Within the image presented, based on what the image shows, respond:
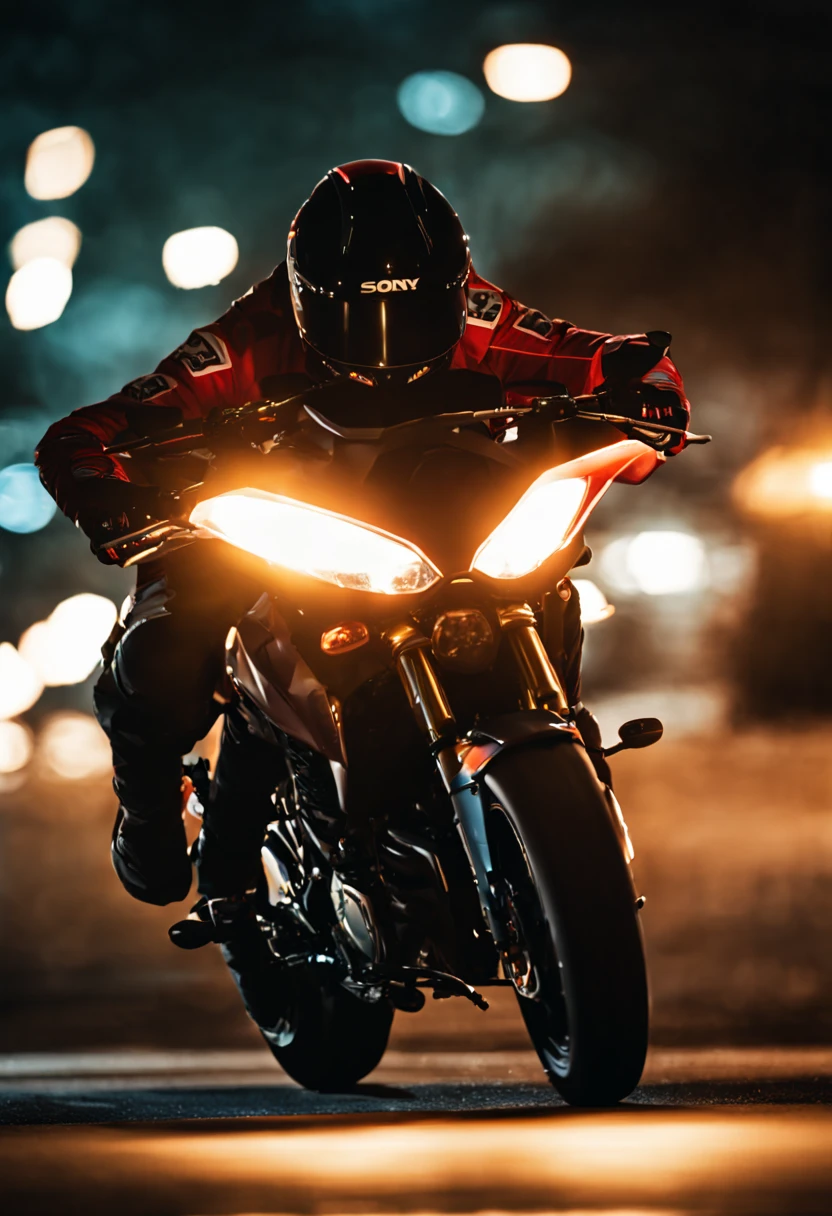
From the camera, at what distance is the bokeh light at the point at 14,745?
11609 millimetres

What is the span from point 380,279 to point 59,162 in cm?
832

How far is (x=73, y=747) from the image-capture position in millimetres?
11523

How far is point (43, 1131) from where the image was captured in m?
2.64

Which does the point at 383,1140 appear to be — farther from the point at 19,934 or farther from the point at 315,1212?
the point at 19,934

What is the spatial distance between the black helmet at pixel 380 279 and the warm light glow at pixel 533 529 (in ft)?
1.52

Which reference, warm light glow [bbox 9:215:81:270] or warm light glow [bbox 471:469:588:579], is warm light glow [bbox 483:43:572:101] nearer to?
warm light glow [bbox 9:215:81:270]

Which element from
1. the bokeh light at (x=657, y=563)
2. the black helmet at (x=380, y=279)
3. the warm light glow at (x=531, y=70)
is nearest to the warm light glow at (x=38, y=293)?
the warm light glow at (x=531, y=70)

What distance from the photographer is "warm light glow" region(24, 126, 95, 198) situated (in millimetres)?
10656

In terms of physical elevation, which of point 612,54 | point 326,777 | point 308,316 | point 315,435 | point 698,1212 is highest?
point 612,54

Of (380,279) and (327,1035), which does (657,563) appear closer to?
(327,1035)

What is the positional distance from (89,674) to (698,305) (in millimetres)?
4832

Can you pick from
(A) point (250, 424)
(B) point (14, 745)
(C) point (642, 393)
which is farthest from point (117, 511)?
(B) point (14, 745)

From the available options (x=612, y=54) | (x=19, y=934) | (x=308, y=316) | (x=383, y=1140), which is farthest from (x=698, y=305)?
(x=383, y=1140)

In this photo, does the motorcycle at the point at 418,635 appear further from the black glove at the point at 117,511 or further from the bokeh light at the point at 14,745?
the bokeh light at the point at 14,745
